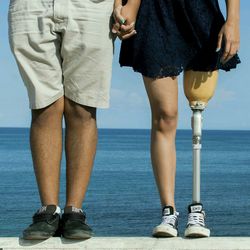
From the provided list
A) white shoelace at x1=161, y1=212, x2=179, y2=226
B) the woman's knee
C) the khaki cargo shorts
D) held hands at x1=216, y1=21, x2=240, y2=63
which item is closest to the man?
the khaki cargo shorts

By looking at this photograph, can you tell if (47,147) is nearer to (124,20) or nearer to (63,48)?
(63,48)

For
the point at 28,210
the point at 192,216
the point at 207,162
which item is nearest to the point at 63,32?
the point at 192,216

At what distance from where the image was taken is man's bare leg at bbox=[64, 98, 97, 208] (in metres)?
4.93

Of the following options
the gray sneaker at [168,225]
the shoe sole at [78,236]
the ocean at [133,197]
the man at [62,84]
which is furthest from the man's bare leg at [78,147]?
the ocean at [133,197]

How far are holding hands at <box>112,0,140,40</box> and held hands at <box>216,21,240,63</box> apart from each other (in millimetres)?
569

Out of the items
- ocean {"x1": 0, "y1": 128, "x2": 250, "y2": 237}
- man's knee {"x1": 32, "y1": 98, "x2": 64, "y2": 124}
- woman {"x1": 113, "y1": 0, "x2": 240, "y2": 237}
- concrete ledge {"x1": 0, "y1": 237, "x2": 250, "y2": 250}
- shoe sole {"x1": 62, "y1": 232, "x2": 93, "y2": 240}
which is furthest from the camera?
ocean {"x1": 0, "y1": 128, "x2": 250, "y2": 237}

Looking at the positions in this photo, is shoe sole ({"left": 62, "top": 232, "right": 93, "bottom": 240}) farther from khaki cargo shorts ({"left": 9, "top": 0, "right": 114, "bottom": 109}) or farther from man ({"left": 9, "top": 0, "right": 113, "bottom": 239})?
khaki cargo shorts ({"left": 9, "top": 0, "right": 114, "bottom": 109})

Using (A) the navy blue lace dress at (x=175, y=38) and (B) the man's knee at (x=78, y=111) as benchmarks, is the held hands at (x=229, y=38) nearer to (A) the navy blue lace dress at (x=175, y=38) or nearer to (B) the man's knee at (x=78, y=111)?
(A) the navy blue lace dress at (x=175, y=38)

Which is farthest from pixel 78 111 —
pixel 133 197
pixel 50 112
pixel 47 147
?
pixel 133 197

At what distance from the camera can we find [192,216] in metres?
5.04

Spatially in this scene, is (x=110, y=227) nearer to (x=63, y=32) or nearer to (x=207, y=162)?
(x=63, y=32)

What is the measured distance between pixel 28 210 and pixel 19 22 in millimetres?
56253

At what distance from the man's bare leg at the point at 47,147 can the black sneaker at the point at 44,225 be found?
0.08 metres

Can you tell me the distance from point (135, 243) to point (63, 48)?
4.17 ft
